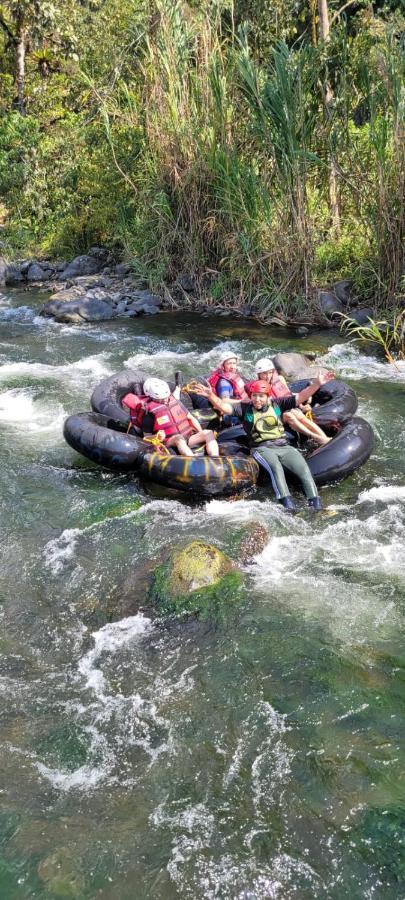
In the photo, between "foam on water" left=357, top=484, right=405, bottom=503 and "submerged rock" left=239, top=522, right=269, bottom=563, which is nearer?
"submerged rock" left=239, top=522, right=269, bottom=563

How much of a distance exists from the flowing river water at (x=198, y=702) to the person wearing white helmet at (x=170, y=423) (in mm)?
523

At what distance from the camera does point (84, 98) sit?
19.9 meters

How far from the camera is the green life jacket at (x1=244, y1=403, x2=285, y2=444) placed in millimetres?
6098

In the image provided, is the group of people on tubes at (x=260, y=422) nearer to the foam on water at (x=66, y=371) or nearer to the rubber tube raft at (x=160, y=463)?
the rubber tube raft at (x=160, y=463)

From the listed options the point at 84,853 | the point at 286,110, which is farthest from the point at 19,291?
the point at 84,853

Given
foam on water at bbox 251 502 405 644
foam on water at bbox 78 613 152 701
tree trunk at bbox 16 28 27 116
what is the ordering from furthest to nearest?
tree trunk at bbox 16 28 27 116 < foam on water at bbox 251 502 405 644 < foam on water at bbox 78 613 152 701

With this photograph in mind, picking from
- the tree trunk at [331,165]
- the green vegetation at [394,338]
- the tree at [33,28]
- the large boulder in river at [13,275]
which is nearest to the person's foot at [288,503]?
the green vegetation at [394,338]

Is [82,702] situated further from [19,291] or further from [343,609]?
[19,291]

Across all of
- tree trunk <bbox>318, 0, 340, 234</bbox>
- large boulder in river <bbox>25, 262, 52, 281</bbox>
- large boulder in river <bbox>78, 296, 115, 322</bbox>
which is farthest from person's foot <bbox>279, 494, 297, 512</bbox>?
large boulder in river <bbox>25, 262, 52, 281</bbox>

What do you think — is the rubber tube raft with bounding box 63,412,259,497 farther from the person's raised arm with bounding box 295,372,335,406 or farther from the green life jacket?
the person's raised arm with bounding box 295,372,335,406

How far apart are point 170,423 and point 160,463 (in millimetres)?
630

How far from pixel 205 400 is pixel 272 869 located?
4.99m

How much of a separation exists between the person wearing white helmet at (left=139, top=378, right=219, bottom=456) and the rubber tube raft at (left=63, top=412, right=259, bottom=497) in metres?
0.18

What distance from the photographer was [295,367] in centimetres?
880
